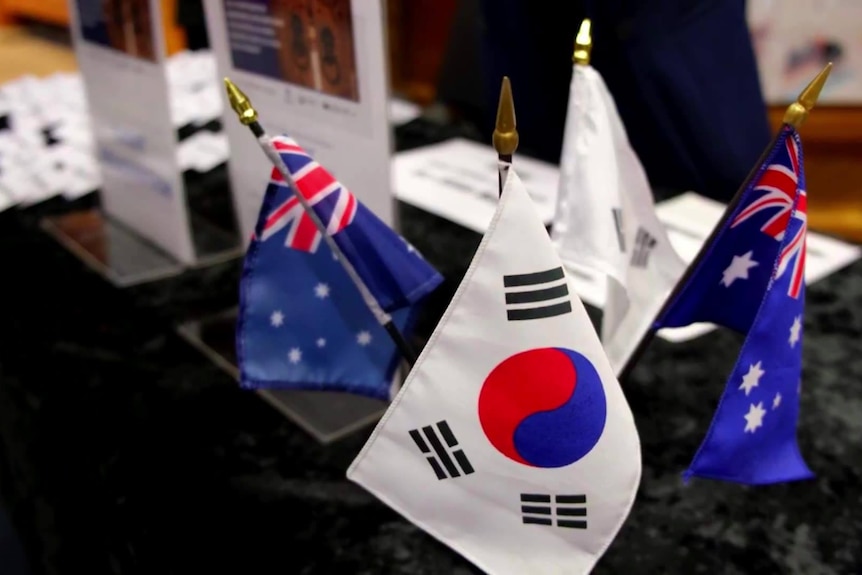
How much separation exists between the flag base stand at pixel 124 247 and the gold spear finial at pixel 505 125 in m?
0.67

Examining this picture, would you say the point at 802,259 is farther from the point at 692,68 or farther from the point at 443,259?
the point at 692,68

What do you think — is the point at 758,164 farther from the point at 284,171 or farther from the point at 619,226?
the point at 284,171

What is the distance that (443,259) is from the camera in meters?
1.02

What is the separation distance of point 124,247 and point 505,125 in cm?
77

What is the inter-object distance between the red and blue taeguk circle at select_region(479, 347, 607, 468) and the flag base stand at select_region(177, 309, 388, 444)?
0.28 m

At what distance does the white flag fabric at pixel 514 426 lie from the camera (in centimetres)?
43

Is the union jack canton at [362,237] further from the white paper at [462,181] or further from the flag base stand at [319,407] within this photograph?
the white paper at [462,181]

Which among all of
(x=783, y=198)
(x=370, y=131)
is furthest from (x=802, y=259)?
(x=370, y=131)

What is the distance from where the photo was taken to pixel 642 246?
63 cm

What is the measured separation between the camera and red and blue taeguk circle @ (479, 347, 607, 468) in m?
0.44

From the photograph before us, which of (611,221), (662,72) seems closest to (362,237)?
(611,221)

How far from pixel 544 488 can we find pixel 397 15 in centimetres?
233

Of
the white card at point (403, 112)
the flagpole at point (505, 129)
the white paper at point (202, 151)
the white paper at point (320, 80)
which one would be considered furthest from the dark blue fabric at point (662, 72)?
the flagpole at point (505, 129)

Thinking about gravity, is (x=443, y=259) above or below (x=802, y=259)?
below
